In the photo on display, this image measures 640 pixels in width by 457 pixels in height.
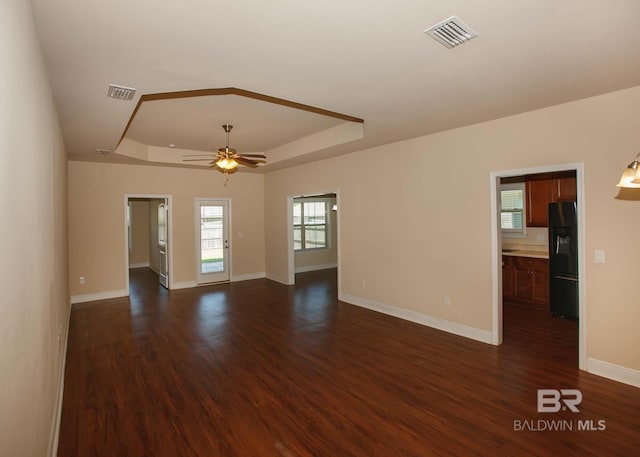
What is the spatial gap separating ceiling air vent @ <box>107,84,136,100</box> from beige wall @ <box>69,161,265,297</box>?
4295 millimetres

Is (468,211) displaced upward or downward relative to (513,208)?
downward

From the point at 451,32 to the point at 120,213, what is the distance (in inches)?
271

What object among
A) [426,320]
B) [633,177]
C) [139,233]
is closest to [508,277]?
[426,320]

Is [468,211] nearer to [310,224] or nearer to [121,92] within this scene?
[121,92]

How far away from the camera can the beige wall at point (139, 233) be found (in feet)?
36.1

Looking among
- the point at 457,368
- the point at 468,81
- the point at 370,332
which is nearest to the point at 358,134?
the point at 468,81

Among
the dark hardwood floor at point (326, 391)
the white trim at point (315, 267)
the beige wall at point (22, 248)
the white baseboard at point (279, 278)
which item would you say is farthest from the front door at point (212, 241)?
the beige wall at point (22, 248)

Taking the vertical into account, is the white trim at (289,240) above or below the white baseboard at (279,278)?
above

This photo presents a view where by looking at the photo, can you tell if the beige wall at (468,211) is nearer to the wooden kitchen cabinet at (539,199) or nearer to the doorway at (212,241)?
the wooden kitchen cabinet at (539,199)

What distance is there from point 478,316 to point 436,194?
171cm

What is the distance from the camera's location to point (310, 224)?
34.4ft

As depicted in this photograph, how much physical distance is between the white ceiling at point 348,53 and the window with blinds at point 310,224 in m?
6.41

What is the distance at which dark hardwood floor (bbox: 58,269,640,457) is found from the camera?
8.00ft

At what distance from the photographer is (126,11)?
1871 mm
